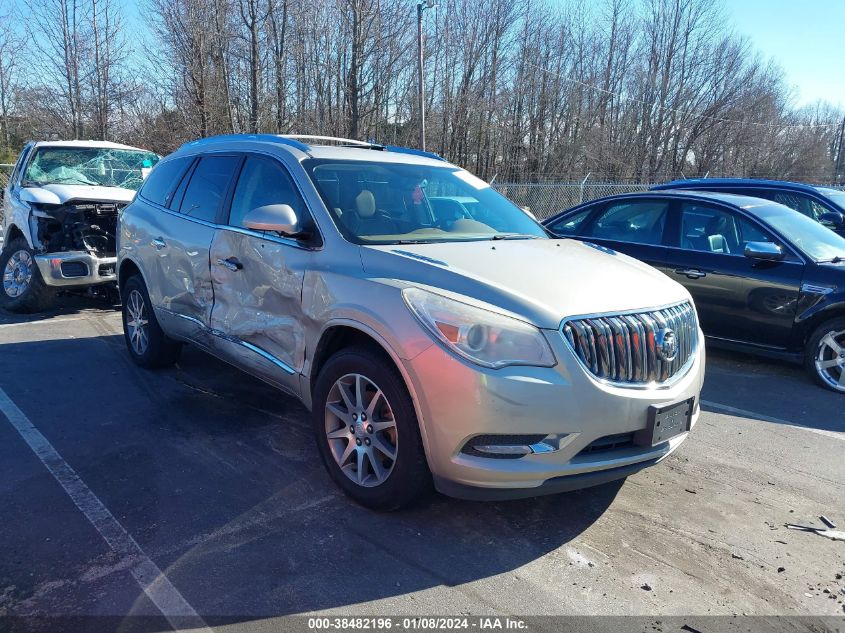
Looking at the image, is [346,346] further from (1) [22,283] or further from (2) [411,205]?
(1) [22,283]

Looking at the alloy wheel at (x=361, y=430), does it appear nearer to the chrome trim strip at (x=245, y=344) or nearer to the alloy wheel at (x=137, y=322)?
the chrome trim strip at (x=245, y=344)

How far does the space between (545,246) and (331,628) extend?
8.14ft

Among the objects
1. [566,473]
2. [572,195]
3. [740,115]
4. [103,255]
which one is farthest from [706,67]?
[566,473]

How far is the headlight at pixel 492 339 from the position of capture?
2.71 meters

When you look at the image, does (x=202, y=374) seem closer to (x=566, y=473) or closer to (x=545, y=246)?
(x=545, y=246)

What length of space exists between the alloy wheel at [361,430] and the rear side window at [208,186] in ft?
6.37

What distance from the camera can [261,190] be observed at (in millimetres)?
4129

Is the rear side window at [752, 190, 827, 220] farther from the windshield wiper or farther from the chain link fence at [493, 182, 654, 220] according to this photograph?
the chain link fence at [493, 182, 654, 220]

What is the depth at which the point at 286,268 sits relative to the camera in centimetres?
367

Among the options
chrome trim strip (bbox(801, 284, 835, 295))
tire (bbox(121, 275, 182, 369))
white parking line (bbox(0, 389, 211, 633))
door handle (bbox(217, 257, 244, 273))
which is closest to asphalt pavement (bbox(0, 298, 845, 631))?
white parking line (bbox(0, 389, 211, 633))

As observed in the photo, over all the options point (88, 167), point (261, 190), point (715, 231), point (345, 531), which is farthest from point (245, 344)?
point (88, 167)

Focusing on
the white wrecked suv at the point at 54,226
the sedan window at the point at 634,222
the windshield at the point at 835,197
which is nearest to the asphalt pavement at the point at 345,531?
the sedan window at the point at 634,222

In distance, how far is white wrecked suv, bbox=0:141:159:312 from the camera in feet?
24.5

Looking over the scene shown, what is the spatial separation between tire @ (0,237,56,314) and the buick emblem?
741 centimetres
